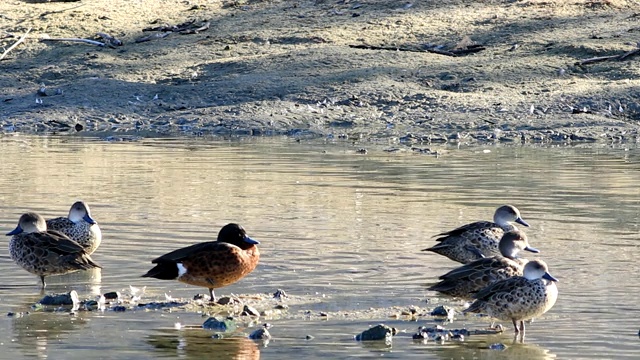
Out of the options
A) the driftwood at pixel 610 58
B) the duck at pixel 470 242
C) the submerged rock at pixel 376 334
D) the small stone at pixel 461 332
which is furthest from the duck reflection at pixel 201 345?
the driftwood at pixel 610 58

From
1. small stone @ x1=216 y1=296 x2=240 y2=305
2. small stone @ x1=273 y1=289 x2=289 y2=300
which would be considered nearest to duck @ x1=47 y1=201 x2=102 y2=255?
small stone @ x1=216 y1=296 x2=240 y2=305

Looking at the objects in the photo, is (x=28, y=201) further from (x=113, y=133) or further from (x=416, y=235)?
(x=113, y=133)

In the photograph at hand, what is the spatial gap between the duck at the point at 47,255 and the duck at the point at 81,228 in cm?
96

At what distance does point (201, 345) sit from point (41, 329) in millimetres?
1046

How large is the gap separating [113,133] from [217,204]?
9088mm

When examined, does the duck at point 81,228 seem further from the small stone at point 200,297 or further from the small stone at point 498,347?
the small stone at point 498,347

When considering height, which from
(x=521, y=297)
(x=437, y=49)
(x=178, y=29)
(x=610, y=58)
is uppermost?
(x=178, y=29)

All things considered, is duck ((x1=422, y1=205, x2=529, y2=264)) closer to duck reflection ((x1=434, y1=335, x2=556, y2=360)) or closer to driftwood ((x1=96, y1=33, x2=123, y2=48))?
duck reflection ((x1=434, y1=335, x2=556, y2=360))

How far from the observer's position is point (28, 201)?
545 inches

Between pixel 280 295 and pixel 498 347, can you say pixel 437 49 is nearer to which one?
pixel 280 295

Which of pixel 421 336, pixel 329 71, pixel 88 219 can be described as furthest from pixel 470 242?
pixel 329 71

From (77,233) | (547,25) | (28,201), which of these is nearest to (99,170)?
(28,201)

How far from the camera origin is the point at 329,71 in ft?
79.8

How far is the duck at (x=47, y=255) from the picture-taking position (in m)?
9.66
